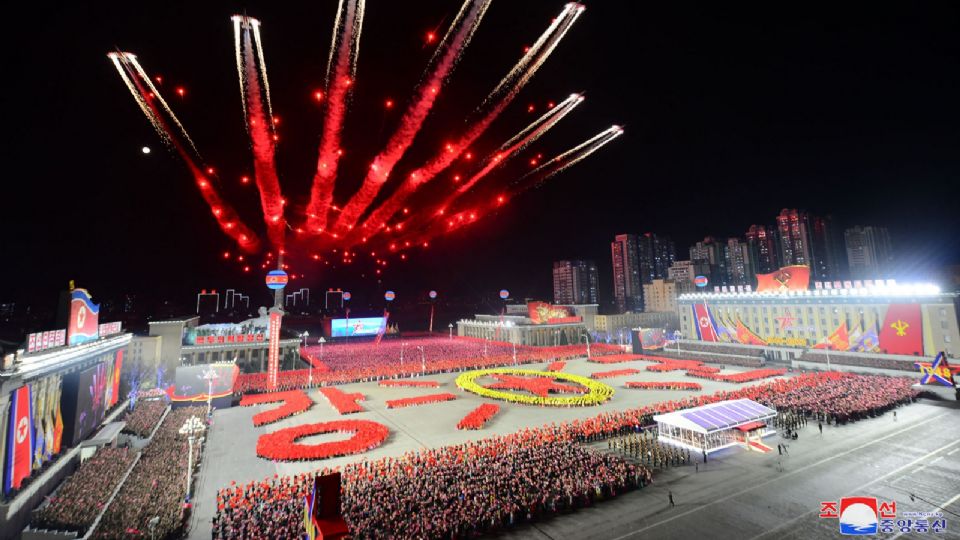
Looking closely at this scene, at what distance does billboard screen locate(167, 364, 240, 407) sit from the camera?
116 feet

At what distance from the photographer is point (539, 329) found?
84312 mm

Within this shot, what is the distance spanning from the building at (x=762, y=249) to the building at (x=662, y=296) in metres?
42.2

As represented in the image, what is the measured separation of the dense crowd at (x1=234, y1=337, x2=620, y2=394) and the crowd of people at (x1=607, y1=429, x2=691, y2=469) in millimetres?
31234

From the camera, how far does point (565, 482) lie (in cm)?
1877

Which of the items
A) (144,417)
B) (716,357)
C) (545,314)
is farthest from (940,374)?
(144,417)

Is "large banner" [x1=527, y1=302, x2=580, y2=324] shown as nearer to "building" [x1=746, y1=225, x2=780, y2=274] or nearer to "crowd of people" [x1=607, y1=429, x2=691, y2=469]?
"crowd of people" [x1=607, y1=429, x2=691, y2=469]

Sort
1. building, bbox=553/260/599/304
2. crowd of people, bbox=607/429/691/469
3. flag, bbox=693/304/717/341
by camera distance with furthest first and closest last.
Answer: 1. building, bbox=553/260/599/304
2. flag, bbox=693/304/717/341
3. crowd of people, bbox=607/429/691/469

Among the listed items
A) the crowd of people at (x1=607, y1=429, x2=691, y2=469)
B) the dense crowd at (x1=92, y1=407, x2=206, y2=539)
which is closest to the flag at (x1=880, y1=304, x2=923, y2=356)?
the crowd of people at (x1=607, y1=429, x2=691, y2=469)

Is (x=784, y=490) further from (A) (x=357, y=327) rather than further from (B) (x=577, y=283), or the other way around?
(B) (x=577, y=283)

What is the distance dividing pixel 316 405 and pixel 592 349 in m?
48.1

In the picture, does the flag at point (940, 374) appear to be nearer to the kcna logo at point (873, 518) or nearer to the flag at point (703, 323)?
the kcna logo at point (873, 518)

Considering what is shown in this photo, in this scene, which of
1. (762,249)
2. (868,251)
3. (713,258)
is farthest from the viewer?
(713,258)

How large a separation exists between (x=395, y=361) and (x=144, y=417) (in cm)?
2966

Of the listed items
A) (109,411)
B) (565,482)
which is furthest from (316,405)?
(565,482)
